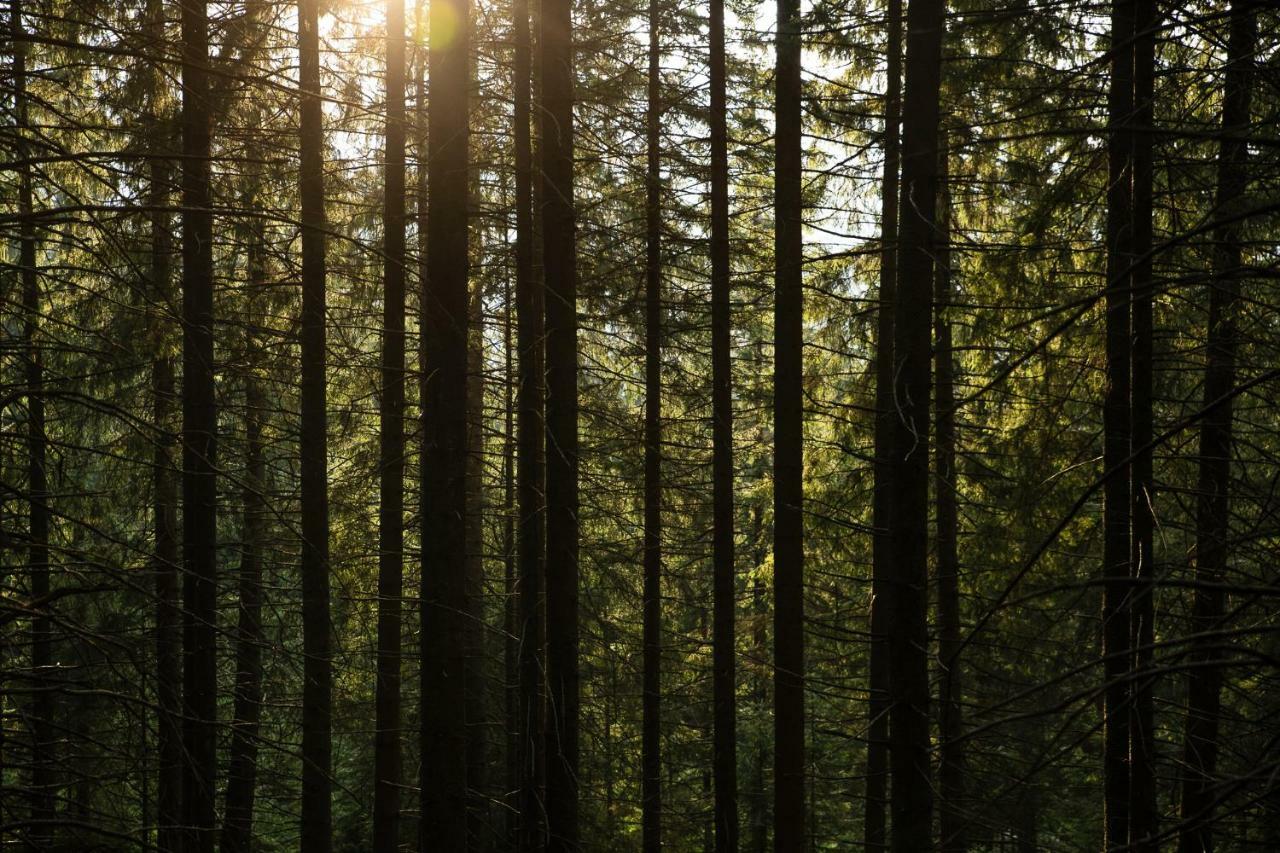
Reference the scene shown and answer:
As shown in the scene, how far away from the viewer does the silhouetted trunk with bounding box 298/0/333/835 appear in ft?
31.2

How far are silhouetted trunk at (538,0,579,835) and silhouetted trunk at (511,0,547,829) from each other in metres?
0.21

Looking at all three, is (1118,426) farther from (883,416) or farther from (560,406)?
(560,406)

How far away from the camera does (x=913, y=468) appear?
6621 mm

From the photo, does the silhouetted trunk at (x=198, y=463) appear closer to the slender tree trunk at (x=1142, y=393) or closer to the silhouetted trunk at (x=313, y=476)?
the silhouetted trunk at (x=313, y=476)

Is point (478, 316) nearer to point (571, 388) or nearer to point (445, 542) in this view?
point (571, 388)

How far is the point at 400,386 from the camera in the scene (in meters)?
11.3

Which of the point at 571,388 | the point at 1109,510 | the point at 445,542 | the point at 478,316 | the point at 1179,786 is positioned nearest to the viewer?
the point at 445,542

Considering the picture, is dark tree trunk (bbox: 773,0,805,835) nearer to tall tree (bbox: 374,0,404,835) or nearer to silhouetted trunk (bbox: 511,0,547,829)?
silhouetted trunk (bbox: 511,0,547,829)

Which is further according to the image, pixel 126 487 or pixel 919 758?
pixel 126 487

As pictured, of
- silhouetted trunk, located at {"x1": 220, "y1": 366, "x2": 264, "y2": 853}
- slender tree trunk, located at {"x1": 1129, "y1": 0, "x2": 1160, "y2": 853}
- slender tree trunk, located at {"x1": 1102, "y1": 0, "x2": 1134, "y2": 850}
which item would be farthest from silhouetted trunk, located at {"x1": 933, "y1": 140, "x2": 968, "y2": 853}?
silhouetted trunk, located at {"x1": 220, "y1": 366, "x2": 264, "y2": 853}

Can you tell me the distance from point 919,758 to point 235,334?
29.7 ft

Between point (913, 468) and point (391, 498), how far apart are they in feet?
21.4

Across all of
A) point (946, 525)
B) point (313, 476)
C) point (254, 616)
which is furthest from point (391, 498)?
point (946, 525)

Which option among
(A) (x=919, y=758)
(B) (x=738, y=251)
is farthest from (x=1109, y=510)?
(B) (x=738, y=251)
